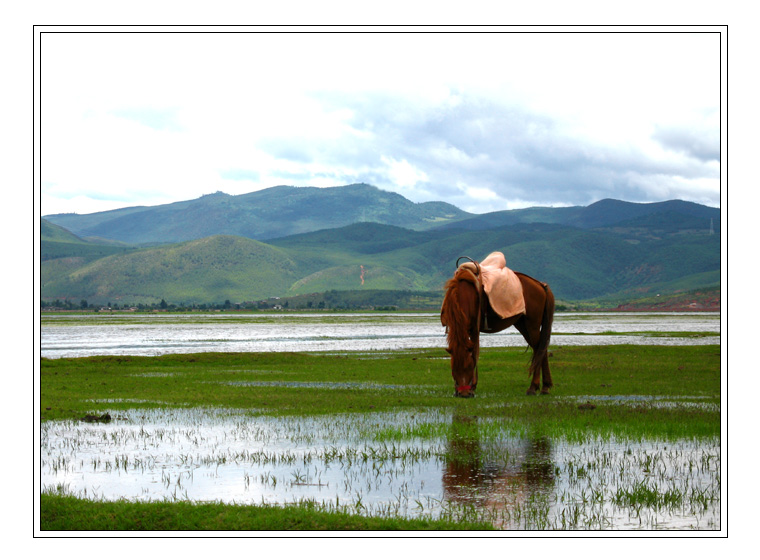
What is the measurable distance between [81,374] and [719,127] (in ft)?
90.2

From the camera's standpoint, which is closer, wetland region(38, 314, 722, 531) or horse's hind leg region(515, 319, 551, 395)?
wetland region(38, 314, 722, 531)

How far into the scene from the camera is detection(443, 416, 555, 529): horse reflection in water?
1050 cm

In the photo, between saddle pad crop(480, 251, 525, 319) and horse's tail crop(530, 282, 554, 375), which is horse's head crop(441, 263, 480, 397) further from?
horse's tail crop(530, 282, 554, 375)

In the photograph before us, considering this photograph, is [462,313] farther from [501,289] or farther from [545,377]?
[545,377]

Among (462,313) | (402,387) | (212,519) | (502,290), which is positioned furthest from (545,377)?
(212,519)

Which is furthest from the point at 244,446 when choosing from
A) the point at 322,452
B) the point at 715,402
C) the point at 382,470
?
the point at 715,402

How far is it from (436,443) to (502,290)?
6.46m

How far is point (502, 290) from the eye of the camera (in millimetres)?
20109

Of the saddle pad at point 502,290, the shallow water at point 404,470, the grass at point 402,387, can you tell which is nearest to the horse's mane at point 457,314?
the saddle pad at point 502,290

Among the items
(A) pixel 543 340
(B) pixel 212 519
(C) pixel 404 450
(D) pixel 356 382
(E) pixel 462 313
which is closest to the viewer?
(B) pixel 212 519

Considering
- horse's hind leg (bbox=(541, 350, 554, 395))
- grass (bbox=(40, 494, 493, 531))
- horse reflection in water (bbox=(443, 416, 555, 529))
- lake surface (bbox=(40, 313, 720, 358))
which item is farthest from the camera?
lake surface (bbox=(40, 313, 720, 358))

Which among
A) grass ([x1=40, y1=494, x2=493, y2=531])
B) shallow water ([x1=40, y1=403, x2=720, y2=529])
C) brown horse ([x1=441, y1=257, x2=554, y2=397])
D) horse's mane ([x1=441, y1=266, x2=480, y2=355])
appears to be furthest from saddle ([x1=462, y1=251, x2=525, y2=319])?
grass ([x1=40, y1=494, x2=493, y2=531])

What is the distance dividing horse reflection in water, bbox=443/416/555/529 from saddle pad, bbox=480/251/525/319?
4903mm

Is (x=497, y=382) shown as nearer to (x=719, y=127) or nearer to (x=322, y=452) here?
(x=322, y=452)
